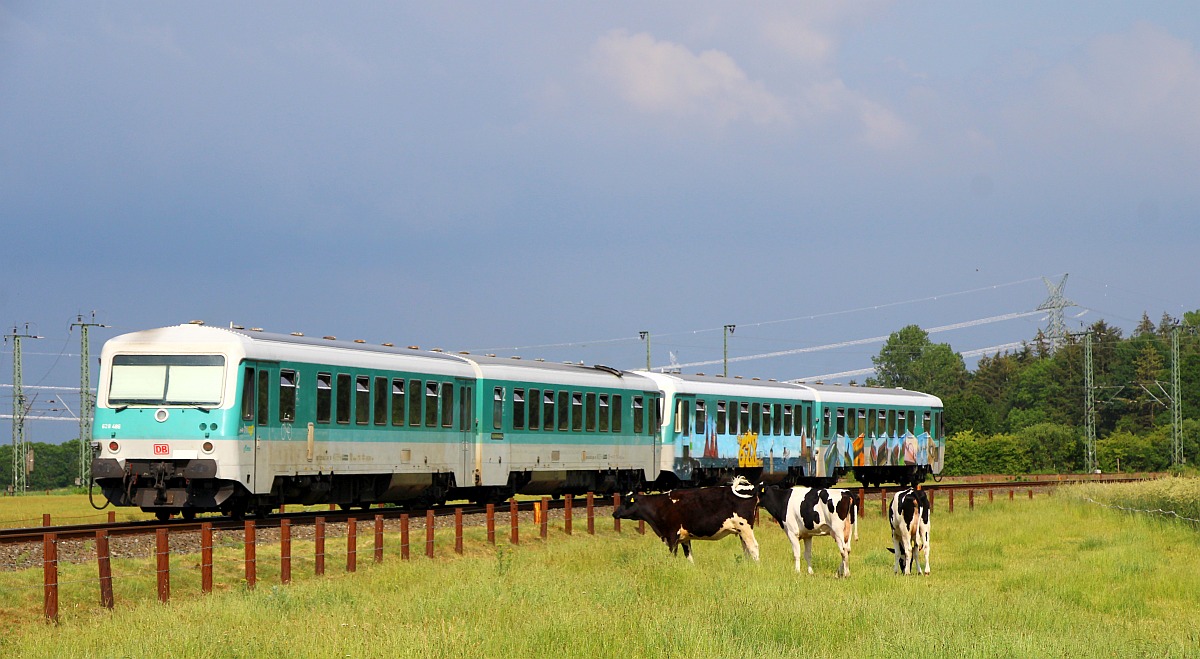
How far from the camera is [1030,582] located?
70.6 feet

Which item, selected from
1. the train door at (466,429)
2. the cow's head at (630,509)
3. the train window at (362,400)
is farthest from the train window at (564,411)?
the cow's head at (630,509)

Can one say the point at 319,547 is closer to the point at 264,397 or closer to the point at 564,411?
the point at 264,397

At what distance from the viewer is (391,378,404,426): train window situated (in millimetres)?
27906

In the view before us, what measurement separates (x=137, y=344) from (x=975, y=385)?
156 metres

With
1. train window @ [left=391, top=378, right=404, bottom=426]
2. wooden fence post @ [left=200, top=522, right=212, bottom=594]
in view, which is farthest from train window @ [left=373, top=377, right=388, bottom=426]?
wooden fence post @ [left=200, top=522, right=212, bottom=594]

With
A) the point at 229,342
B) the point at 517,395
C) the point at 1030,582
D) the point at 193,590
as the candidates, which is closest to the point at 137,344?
the point at 229,342

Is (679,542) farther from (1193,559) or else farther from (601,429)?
(601,429)

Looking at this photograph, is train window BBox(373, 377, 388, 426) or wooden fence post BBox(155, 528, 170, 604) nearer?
wooden fence post BBox(155, 528, 170, 604)

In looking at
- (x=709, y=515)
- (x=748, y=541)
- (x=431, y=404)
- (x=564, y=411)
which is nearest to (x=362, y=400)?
(x=431, y=404)

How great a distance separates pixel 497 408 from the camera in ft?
103

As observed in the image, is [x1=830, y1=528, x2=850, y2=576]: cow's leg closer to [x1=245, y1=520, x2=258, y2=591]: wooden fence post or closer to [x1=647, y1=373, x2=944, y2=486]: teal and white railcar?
[x1=245, y1=520, x2=258, y2=591]: wooden fence post

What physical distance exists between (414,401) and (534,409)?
15.0 ft

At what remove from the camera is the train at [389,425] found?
2420 centimetres

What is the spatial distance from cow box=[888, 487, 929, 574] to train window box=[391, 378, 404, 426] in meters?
9.69
